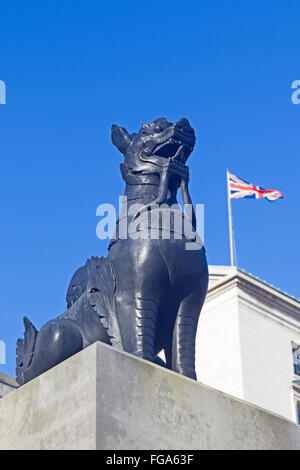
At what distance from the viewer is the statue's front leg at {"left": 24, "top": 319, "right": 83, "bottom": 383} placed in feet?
30.7

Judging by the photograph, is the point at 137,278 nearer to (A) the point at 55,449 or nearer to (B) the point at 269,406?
(A) the point at 55,449

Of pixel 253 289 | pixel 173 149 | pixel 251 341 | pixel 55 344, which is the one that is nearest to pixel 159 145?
pixel 173 149

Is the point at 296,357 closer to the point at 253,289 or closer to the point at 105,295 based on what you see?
the point at 253,289

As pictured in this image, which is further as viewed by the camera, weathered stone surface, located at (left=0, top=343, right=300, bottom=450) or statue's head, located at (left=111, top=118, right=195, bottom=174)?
statue's head, located at (left=111, top=118, right=195, bottom=174)

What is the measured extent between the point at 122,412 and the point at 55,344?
1.69m

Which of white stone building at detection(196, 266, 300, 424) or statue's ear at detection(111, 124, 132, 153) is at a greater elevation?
white stone building at detection(196, 266, 300, 424)

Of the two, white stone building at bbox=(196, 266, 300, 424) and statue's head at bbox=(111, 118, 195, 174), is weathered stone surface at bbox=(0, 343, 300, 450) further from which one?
white stone building at bbox=(196, 266, 300, 424)

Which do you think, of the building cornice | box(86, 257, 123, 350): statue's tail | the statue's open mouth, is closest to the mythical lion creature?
box(86, 257, 123, 350): statue's tail

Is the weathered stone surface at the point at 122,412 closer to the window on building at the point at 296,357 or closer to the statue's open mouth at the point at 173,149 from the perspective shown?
the statue's open mouth at the point at 173,149

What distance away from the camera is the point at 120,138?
34.6 ft

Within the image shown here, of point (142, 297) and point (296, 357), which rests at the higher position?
point (296, 357)

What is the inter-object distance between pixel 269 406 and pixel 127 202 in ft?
110

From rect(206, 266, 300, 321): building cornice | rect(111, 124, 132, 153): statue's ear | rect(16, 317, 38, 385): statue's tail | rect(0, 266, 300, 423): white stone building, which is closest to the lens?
rect(16, 317, 38, 385): statue's tail

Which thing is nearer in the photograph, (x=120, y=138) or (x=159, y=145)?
(x=159, y=145)
